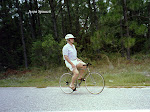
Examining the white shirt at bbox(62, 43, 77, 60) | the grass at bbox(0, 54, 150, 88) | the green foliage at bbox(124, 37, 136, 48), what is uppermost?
the white shirt at bbox(62, 43, 77, 60)

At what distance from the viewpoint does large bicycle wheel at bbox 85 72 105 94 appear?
5.07 meters

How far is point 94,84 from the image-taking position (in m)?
5.19

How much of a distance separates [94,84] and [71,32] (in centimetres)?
1388

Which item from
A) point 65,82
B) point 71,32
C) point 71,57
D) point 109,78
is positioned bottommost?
point 109,78

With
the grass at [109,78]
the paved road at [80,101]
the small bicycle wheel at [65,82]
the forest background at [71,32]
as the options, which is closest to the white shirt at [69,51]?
the small bicycle wheel at [65,82]

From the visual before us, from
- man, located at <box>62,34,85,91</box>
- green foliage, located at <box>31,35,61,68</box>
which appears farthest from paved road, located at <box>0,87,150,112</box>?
green foliage, located at <box>31,35,61,68</box>

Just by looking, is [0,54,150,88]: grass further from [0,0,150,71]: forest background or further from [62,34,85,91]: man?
[0,0,150,71]: forest background

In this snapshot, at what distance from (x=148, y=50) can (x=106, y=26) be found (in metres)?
10.4

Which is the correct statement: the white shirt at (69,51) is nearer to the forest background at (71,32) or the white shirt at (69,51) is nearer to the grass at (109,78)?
the grass at (109,78)

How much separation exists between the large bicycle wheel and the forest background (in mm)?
6286

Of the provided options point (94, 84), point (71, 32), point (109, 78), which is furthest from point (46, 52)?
point (94, 84)

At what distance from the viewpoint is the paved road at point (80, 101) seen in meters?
3.94

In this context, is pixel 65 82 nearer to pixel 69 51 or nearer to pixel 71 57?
pixel 71 57

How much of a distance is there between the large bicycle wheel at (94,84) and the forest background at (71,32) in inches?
247
